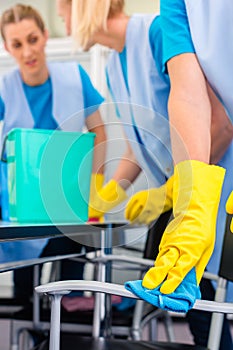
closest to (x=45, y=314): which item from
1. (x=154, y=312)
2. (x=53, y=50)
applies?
(x=154, y=312)

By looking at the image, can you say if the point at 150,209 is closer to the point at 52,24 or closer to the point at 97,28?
the point at 97,28

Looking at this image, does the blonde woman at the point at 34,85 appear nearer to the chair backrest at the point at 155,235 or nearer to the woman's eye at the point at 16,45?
the woman's eye at the point at 16,45

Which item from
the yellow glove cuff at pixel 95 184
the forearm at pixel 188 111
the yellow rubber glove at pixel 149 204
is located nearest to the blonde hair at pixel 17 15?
the yellow glove cuff at pixel 95 184

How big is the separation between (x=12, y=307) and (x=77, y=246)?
593 mm

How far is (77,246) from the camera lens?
1.43m

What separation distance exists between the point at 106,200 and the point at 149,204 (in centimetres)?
17

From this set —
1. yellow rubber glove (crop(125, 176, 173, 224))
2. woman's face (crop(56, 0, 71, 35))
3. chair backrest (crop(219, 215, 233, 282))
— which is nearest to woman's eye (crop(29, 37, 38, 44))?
woman's face (crop(56, 0, 71, 35))

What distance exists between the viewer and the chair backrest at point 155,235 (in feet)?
6.01

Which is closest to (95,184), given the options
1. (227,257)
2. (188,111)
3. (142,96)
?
(142,96)

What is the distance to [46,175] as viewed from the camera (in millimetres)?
1340

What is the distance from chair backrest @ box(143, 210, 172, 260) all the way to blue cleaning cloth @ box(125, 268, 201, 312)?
84 centimetres

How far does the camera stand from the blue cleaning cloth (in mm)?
900

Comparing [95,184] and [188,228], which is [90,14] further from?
[188,228]

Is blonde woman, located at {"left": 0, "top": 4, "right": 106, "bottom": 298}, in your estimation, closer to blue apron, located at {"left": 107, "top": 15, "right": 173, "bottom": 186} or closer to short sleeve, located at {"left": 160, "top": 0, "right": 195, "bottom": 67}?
blue apron, located at {"left": 107, "top": 15, "right": 173, "bottom": 186}
